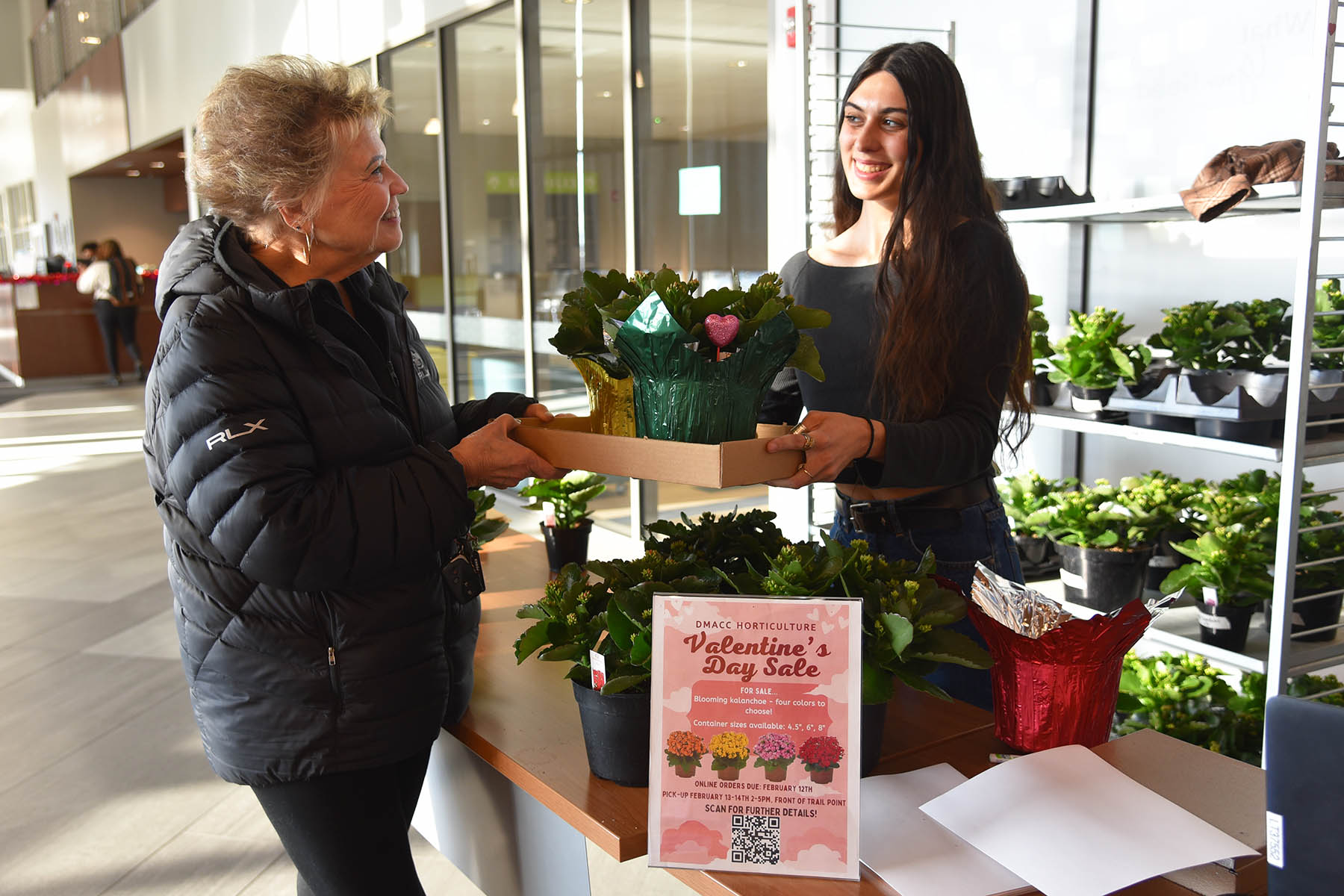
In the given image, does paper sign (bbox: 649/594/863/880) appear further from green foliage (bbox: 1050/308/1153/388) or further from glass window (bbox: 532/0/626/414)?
glass window (bbox: 532/0/626/414)

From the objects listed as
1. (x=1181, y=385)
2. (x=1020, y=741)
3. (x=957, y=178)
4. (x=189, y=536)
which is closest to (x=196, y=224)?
(x=189, y=536)

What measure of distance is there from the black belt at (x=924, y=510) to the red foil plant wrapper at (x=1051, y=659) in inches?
13.3

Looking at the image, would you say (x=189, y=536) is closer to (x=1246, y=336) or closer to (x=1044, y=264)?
(x=1246, y=336)

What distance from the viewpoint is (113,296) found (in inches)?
480

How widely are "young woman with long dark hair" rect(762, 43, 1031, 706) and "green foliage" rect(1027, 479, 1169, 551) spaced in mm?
946

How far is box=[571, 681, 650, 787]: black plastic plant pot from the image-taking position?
3.76ft

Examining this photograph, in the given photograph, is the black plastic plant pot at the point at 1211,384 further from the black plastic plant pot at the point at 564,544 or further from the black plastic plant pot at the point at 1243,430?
the black plastic plant pot at the point at 564,544

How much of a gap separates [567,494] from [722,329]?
1.36 meters

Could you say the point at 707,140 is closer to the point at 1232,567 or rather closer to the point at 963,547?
the point at 1232,567

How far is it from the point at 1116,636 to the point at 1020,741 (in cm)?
18

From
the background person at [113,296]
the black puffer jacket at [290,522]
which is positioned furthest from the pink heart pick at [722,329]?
the background person at [113,296]

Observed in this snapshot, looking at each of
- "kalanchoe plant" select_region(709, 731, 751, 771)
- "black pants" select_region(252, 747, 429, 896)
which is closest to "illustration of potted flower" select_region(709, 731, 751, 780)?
"kalanchoe plant" select_region(709, 731, 751, 771)

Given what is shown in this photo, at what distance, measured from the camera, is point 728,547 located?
1.38 m

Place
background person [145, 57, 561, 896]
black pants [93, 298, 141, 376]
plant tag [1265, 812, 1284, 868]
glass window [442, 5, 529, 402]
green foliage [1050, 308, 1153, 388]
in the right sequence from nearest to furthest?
plant tag [1265, 812, 1284, 868] < background person [145, 57, 561, 896] < green foliage [1050, 308, 1153, 388] < glass window [442, 5, 529, 402] < black pants [93, 298, 141, 376]
